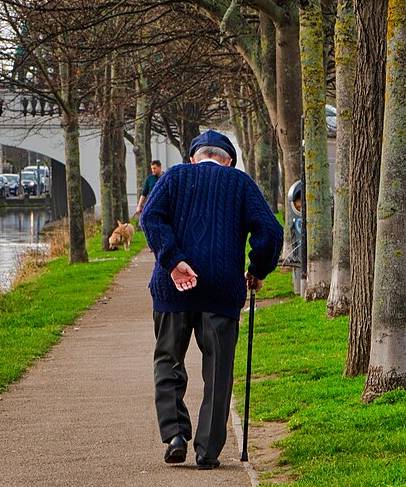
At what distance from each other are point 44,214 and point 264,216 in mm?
69375

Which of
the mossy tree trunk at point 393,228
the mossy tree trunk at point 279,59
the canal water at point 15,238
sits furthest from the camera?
the canal water at point 15,238

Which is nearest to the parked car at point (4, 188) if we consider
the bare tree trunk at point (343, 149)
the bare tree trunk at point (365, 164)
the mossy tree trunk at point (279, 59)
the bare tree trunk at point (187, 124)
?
the bare tree trunk at point (187, 124)

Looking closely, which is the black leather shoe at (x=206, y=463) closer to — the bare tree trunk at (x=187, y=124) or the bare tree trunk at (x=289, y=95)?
the bare tree trunk at (x=289, y=95)

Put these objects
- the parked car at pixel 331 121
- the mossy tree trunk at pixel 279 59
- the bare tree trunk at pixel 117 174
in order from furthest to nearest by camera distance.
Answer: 1. the bare tree trunk at pixel 117 174
2. the parked car at pixel 331 121
3. the mossy tree trunk at pixel 279 59

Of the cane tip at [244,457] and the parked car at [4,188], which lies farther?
the parked car at [4,188]

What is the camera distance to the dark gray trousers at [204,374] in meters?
8.42

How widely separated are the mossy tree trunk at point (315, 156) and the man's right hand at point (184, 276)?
9.53 m

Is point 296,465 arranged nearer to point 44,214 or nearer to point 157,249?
point 157,249

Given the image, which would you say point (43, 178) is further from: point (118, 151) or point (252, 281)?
point (252, 281)

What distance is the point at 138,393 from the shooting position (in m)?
11.7

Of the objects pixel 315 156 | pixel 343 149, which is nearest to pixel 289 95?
pixel 315 156

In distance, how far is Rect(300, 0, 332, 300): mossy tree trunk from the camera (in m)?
17.6

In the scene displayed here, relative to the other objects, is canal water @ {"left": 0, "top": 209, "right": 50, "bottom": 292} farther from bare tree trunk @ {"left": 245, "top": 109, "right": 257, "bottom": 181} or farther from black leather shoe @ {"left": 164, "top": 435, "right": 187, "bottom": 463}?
black leather shoe @ {"left": 164, "top": 435, "right": 187, "bottom": 463}

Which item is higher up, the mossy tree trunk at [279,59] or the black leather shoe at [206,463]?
the mossy tree trunk at [279,59]
